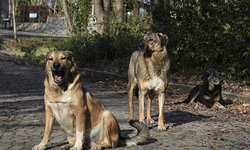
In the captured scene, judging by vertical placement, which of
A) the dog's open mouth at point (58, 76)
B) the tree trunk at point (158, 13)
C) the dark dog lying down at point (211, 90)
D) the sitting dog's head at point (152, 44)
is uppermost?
the tree trunk at point (158, 13)

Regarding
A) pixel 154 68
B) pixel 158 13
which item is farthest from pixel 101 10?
pixel 154 68

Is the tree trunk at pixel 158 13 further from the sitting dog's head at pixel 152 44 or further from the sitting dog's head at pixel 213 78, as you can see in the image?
the sitting dog's head at pixel 152 44

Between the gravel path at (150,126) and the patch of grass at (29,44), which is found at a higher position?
the patch of grass at (29,44)

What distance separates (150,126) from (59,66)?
9.97 ft

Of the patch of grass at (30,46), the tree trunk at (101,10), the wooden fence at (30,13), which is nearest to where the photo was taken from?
the tree trunk at (101,10)

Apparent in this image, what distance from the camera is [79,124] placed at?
5035mm

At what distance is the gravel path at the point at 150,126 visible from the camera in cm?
609

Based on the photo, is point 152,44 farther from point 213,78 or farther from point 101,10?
point 101,10

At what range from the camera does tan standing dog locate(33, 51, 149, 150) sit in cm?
502

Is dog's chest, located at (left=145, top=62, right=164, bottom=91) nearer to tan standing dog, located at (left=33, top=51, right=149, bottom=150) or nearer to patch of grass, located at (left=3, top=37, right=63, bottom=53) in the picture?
tan standing dog, located at (left=33, top=51, right=149, bottom=150)

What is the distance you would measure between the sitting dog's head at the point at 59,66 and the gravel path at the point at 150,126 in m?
1.21

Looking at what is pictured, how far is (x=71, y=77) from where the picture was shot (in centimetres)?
514

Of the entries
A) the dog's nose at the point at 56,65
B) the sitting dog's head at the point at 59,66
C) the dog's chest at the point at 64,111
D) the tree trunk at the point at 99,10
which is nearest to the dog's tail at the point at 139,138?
the dog's chest at the point at 64,111

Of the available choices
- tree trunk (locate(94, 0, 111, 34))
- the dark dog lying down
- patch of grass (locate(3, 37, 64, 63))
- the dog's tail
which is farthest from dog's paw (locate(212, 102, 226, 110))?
patch of grass (locate(3, 37, 64, 63))
